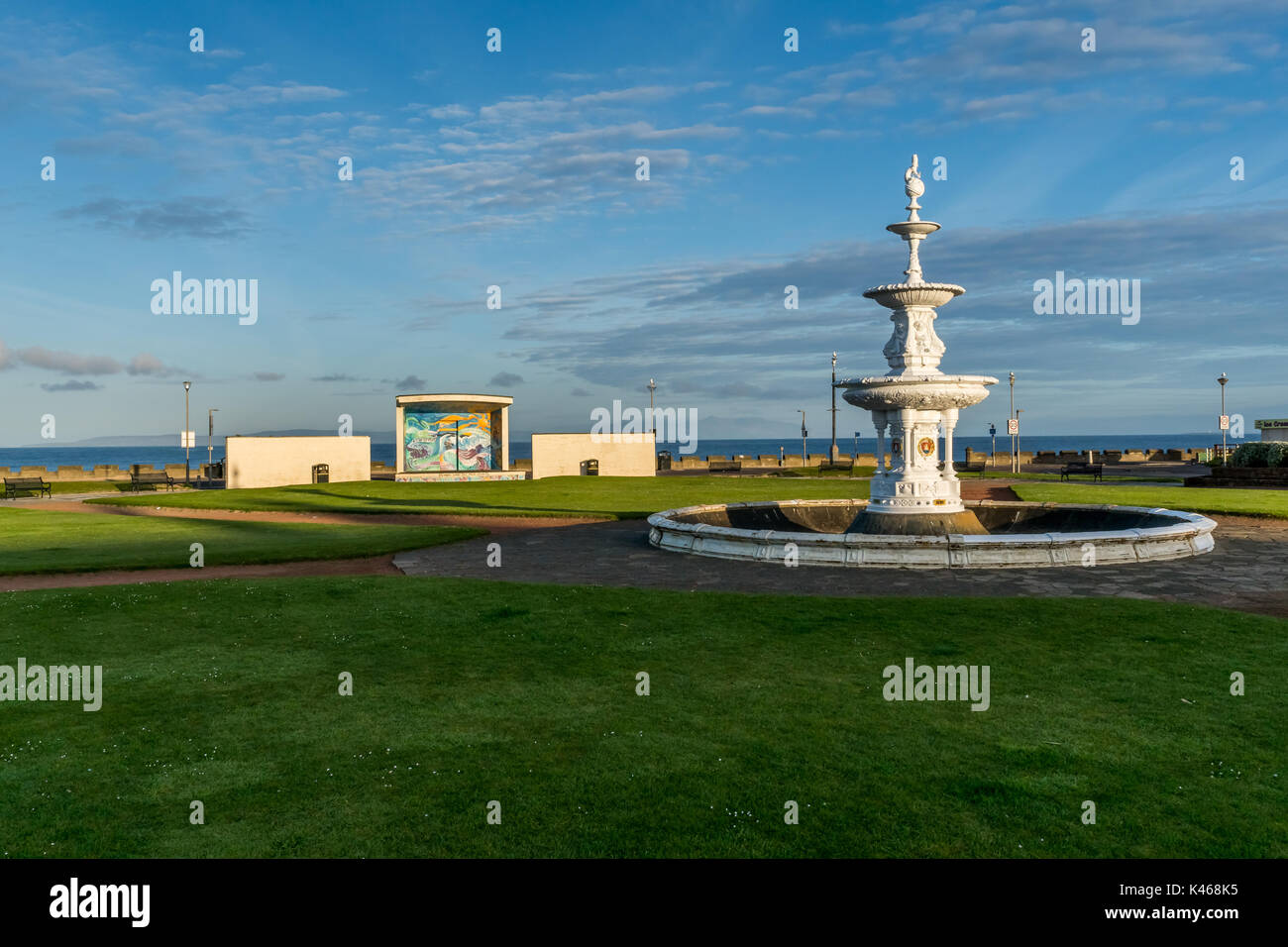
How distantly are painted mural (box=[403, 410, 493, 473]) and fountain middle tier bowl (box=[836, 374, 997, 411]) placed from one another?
2905cm

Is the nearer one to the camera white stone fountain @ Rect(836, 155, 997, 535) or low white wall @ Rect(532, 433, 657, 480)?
white stone fountain @ Rect(836, 155, 997, 535)

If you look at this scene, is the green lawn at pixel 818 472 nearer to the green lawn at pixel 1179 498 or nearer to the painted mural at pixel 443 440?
the green lawn at pixel 1179 498

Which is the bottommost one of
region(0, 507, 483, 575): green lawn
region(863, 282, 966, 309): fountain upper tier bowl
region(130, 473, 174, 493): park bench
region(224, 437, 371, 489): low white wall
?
region(0, 507, 483, 575): green lawn

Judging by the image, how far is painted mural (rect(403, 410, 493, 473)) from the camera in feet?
148

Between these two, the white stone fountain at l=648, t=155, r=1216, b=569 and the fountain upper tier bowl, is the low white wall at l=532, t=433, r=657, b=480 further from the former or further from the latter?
the fountain upper tier bowl

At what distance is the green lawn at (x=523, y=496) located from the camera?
29.2 m

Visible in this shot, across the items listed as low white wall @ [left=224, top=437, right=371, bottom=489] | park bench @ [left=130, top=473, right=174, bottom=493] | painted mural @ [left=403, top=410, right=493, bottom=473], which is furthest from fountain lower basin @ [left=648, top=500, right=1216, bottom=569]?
park bench @ [left=130, top=473, right=174, bottom=493]

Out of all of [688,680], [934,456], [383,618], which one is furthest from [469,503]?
[688,680]

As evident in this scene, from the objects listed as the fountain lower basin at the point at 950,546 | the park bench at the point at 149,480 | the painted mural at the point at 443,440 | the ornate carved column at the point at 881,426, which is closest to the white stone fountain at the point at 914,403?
the ornate carved column at the point at 881,426

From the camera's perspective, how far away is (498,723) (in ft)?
24.3

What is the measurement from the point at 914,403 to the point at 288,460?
33.4 metres
